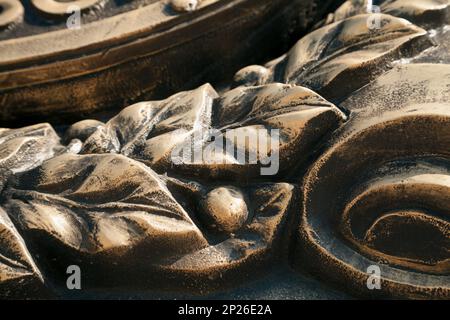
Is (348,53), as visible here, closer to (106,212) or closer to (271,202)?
(271,202)

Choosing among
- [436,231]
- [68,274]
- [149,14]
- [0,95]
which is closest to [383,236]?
[436,231]

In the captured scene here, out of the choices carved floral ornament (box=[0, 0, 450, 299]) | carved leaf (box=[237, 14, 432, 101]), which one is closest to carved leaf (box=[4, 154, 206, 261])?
carved floral ornament (box=[0, 0, 450, 299])

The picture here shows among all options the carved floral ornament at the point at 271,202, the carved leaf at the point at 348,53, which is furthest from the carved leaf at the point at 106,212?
the carved leaf at the point at 348,53

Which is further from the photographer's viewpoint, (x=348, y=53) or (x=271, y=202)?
(x=348, y=53)

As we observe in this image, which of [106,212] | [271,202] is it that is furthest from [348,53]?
[106,212]

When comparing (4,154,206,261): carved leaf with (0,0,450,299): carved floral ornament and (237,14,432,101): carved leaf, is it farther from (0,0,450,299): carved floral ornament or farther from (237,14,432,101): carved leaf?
(237,14,432,101): carved leaf

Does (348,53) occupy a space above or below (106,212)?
above

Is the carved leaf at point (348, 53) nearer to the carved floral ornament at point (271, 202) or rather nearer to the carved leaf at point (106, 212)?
the carved floral ornament at point (271, 202)

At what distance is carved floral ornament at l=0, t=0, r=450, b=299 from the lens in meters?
0.97

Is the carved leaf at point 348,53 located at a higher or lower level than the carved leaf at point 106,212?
higher

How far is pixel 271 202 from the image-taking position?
1.01 meters

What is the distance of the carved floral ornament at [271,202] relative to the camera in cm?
97

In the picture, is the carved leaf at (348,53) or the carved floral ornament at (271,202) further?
the carved leaf at (348,53)
